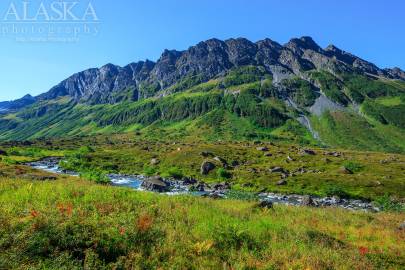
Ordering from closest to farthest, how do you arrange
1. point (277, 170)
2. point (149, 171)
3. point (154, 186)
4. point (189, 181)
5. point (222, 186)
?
point (154, 186) < point (222, 186) < point (189, 181) < point (277, 170) < point (149, 171)

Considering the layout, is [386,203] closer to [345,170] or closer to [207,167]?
[345,170]

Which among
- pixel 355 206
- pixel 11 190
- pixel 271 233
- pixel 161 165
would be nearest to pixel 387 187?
pixel 355 206

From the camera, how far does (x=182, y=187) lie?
8806cm

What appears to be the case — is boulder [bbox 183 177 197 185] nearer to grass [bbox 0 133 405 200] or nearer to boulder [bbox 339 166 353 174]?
grass [bbox 0 133 405 200]

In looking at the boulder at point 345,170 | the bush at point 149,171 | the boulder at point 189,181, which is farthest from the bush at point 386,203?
the bush at point 149,171

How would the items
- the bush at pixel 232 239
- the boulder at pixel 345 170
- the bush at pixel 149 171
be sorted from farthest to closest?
the bush at pixel 149 171 < the boulder at pixel 345 170 < the bush at pixel 232 239

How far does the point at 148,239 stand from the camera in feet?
38.9

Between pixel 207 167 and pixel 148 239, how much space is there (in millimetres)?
100044

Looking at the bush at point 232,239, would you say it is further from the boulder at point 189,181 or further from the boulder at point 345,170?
the boulder at point 345,170

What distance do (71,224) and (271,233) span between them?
8.36 meters

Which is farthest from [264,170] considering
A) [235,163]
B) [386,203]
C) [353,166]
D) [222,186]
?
[386,203]

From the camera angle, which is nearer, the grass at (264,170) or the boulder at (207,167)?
the grass at (264,170)

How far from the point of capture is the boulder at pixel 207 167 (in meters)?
110

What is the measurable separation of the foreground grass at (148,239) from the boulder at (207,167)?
301ft
